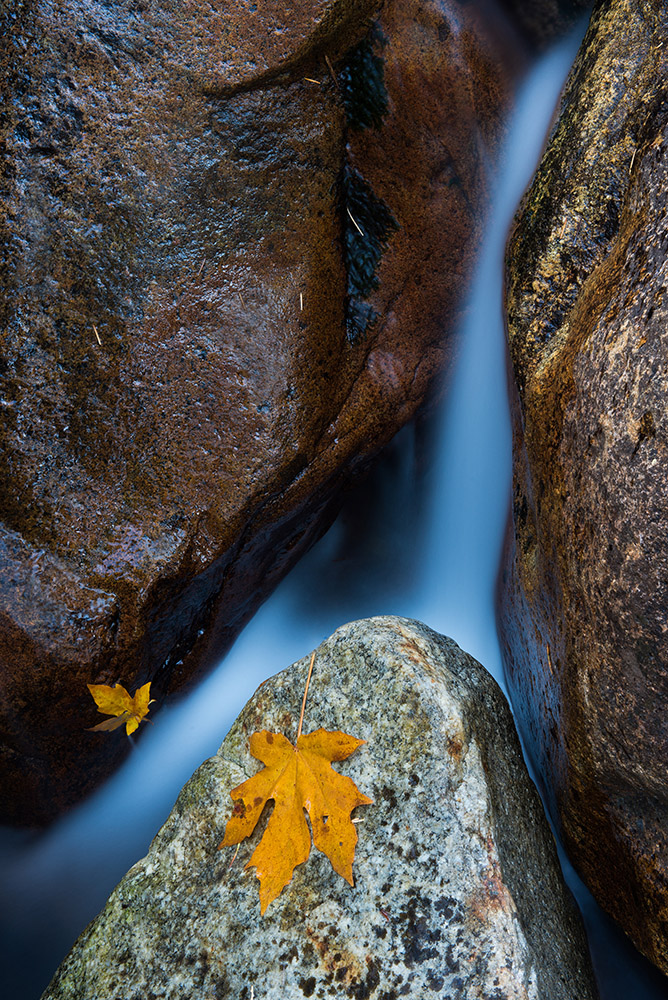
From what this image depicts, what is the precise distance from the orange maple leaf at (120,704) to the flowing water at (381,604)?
201 millimetres

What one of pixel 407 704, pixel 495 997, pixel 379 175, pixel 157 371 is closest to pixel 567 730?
pixel 407 704

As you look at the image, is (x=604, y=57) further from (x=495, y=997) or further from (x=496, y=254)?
(x=495, y=997)

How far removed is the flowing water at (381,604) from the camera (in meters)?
2.44

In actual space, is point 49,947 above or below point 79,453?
below

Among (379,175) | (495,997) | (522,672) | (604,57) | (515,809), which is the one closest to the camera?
(495,997)

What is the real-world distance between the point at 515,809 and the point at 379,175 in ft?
6.61

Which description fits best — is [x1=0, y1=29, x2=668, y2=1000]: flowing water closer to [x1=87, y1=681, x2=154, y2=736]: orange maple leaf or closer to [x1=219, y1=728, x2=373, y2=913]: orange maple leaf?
[x1=87, y1=681, x2=154, y2=736]: orange maple leaf

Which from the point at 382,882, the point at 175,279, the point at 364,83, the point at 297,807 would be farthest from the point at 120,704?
the point at 364,83

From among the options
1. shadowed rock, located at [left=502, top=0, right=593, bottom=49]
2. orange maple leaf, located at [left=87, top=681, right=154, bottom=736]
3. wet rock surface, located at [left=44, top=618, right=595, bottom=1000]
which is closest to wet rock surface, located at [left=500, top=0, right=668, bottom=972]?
wet rock surface, located at [left=44, top=618, right=595, bottom=1000]

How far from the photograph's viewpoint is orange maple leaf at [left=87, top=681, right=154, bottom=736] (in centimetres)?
Answer: 220

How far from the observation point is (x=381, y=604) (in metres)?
3.00

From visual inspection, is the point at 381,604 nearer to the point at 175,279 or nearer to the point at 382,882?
the point at 382,882

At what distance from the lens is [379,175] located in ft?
7.40

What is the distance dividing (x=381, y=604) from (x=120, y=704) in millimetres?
1211
